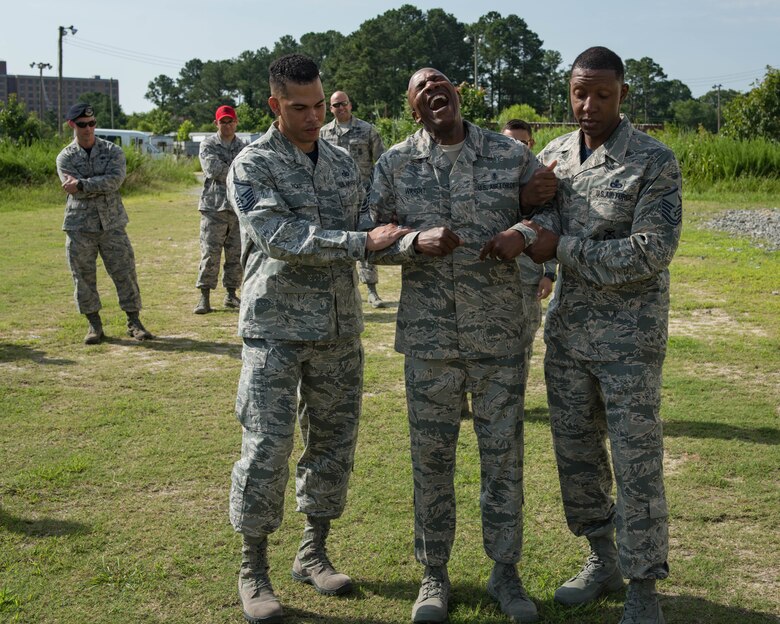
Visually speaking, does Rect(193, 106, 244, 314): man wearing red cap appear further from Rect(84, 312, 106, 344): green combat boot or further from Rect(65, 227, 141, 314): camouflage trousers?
Rect(84, 312, 106, 344): green combat boot

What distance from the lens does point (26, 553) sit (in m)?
4.31

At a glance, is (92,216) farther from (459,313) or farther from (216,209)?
(459,313)

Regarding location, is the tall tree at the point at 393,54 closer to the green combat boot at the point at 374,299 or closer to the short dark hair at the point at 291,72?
the green combat boot at the point at 374,299

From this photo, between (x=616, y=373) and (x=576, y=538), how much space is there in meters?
1.29

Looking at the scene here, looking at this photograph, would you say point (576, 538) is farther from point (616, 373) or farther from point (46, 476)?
point (46, 476)

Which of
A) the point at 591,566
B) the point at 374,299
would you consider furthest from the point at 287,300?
the point at 374,299

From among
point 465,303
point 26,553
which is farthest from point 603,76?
point 26,553

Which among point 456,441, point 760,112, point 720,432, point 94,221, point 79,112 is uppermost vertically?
point 760,112

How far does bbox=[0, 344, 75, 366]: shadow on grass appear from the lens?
799cm

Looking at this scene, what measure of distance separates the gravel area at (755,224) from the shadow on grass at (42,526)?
38.2 ft

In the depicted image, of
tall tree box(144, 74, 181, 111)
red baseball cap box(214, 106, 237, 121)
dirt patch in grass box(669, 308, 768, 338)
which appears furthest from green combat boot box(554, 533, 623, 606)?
tall tree box(144, 74, 181, 111)

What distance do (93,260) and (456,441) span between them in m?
6.05

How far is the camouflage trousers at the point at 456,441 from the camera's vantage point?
11.9 feet

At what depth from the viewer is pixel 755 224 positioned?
637 inches
